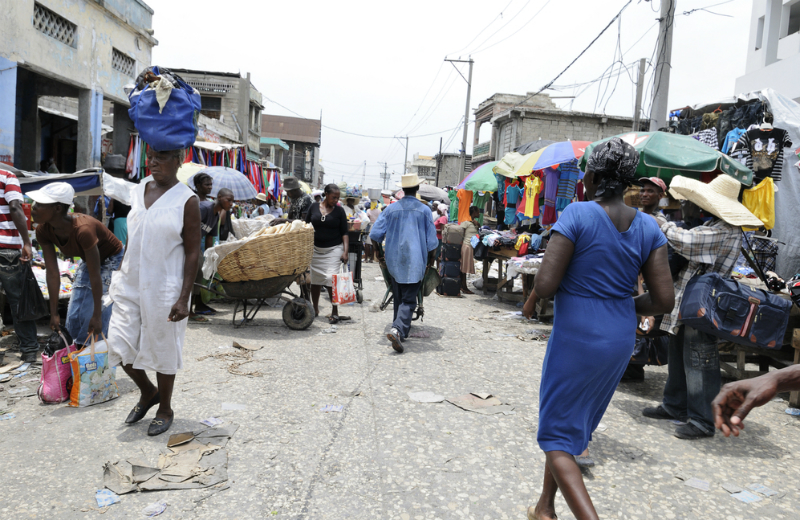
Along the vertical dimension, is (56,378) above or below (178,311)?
below

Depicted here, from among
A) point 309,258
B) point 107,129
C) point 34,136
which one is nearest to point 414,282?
point 309,258

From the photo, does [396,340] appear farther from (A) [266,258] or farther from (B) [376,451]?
(B) [376,451]

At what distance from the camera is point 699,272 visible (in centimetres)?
447

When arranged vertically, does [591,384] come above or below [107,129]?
below

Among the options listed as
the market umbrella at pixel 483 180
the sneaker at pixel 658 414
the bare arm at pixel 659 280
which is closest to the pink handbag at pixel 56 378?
the bare arm at pixel 659 280

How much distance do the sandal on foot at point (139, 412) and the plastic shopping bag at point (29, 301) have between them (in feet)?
7.51

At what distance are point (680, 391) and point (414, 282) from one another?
316 cm

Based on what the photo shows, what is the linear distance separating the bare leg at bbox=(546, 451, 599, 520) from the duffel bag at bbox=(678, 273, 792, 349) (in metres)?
2.35

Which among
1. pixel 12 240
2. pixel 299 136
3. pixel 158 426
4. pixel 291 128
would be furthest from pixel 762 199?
pixel 291 128

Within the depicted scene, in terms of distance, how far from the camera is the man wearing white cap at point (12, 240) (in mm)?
5387

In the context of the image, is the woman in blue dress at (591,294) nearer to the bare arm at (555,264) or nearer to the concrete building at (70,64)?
the bare arm at (555,264)

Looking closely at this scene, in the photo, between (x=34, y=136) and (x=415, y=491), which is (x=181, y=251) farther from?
(x=34, y=136)

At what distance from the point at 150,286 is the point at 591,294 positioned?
2827mm

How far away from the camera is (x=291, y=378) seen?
208 inches
